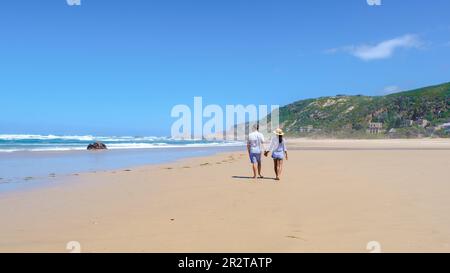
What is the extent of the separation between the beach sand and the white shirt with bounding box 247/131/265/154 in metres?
1.97

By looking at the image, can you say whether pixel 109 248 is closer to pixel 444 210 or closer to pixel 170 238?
pixel 170 238

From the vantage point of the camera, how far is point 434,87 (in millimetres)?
89938

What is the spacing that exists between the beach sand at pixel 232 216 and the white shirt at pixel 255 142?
77.5 inches

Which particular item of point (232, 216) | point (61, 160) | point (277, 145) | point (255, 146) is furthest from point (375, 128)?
point (232, 216)

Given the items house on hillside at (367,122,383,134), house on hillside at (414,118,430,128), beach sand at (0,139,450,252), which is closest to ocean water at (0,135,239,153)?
beach sand at (0,139,450,252)

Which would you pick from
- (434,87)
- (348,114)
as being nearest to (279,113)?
(348,114)

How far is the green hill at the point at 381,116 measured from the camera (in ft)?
235

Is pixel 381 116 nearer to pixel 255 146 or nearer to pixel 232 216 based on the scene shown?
pixel 255 146

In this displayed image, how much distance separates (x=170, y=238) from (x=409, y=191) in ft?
19.4

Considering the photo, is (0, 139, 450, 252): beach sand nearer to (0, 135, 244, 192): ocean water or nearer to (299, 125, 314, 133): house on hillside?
(0, 135, 244, 192): ocean water

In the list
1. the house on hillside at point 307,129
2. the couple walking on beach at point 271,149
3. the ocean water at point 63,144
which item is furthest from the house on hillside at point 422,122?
the couple walking on beach at point 271,149

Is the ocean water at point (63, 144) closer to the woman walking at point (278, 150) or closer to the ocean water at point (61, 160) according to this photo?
the ocean water at point (61, 160)

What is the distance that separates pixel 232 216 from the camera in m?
6.44

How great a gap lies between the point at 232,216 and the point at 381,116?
275ft
